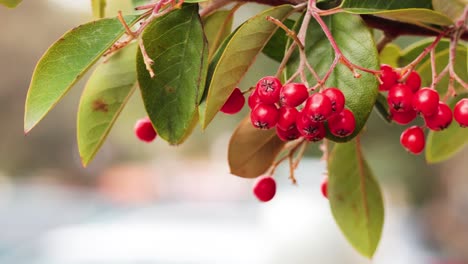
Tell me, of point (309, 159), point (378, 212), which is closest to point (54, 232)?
point (309, 159)

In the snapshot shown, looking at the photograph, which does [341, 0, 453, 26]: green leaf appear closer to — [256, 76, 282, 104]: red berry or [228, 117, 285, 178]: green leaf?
[256, 76, 282, 104]: red berry

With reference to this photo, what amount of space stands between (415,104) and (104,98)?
34cm

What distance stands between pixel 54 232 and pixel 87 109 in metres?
9.56

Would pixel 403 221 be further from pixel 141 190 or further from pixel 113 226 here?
pixel 141 190

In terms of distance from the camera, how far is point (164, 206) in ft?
39.6

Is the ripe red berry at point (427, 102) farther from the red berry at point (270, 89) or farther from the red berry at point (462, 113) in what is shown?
the red berry at point (270, 89)

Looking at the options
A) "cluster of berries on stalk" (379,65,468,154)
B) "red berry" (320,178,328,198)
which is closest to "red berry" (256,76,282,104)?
"cluster of berries on stalk" (379,65,468,154)

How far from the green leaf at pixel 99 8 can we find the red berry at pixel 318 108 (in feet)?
0.98

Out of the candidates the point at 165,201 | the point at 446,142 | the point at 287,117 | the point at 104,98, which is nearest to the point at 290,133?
the point at 287,117

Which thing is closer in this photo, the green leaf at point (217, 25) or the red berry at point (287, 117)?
A: the red berry at point (287, 117)

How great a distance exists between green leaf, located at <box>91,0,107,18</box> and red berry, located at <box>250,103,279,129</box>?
0.25m

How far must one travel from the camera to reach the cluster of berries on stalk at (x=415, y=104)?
598mm

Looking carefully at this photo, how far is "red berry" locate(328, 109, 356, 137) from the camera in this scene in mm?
531

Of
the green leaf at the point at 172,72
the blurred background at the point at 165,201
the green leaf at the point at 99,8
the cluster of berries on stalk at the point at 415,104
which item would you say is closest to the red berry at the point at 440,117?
the cluster of berries on stalk at the point at 415,104
